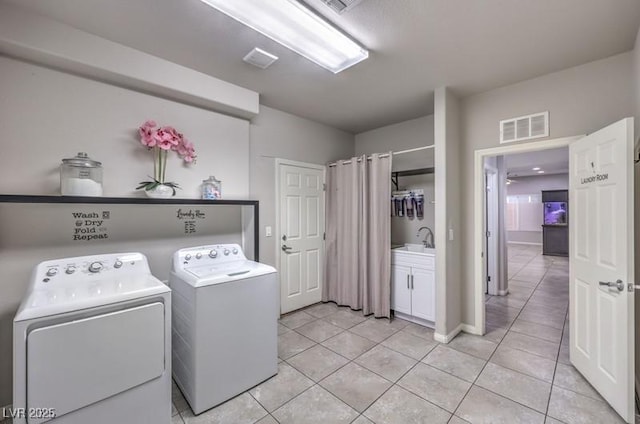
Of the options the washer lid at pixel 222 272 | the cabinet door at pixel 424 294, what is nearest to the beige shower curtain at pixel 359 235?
the cabinet door at pixel 424 294

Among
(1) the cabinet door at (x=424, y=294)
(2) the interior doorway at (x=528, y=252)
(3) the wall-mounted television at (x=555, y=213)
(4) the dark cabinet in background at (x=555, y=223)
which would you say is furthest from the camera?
(3) the wall-mounted television at (x=555, y=213)

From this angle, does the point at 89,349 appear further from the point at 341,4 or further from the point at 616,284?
the point at 616,284

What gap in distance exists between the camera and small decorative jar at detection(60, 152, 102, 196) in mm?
1950

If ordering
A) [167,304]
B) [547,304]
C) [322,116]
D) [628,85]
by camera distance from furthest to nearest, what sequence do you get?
[547,304] → [322,116] → [628,85] → [167,304]

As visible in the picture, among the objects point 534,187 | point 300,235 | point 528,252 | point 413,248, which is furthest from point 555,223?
point 300,235

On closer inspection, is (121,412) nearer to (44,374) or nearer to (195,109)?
(44,374)

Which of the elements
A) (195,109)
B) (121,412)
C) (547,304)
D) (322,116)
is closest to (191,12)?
(195,109)

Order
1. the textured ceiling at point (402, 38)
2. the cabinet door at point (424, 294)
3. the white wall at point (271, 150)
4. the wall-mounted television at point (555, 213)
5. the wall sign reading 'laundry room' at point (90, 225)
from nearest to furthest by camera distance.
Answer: the textured ceiling at point (402, 38), the wall sign reading 'laundry room' at point (90, 225), the cabinet door at point (424, 294), the white wall at point (271, 150), the wall-mounted television at point (555, 213)

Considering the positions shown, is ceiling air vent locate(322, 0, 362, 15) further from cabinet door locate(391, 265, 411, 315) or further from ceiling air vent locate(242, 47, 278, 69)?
cabinet door locate(391, 265, 411, 315)

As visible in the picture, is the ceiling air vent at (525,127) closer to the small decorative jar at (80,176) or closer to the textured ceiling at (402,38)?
the textured ceiling at (402,38)

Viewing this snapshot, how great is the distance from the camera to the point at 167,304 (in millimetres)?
1769

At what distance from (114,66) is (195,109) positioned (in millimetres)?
741

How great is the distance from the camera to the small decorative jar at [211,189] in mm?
2732

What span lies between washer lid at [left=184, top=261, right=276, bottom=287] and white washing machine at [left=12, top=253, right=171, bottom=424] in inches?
10.0
